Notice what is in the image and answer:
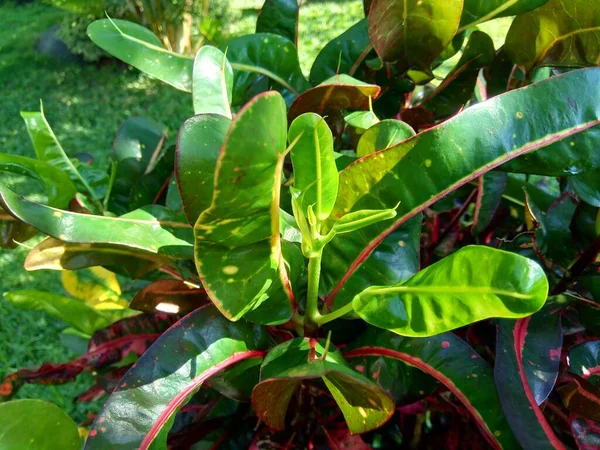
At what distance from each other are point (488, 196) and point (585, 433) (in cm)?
27

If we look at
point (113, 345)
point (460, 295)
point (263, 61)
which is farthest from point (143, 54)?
point (460, 295)

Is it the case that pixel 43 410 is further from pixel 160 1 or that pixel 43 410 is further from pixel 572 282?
pixel 160 1

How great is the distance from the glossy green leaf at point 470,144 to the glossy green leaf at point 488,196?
169 mm

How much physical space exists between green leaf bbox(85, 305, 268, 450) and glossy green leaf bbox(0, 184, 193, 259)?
72 millimetres

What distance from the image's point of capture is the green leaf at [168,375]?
46 centimetres

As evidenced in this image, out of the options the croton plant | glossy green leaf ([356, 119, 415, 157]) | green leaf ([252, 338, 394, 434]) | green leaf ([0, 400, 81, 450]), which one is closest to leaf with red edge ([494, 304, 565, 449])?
the croton plant

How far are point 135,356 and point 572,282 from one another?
513mm

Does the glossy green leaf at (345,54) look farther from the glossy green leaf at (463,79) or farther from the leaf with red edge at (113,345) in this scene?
the leaf with red edge at (113,345)

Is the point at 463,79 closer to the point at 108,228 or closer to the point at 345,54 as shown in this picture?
the point at 345,54

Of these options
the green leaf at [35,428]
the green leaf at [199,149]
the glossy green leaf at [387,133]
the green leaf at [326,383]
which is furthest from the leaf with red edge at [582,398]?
the green leaf at [35,428]

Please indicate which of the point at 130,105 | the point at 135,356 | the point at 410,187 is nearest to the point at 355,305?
the point at 410,187

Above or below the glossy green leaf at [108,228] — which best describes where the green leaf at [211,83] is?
above

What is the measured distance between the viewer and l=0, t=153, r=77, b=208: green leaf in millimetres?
615

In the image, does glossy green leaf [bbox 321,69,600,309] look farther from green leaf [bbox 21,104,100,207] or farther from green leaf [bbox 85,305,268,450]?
green leaf [bbox 21,104,100,207]
